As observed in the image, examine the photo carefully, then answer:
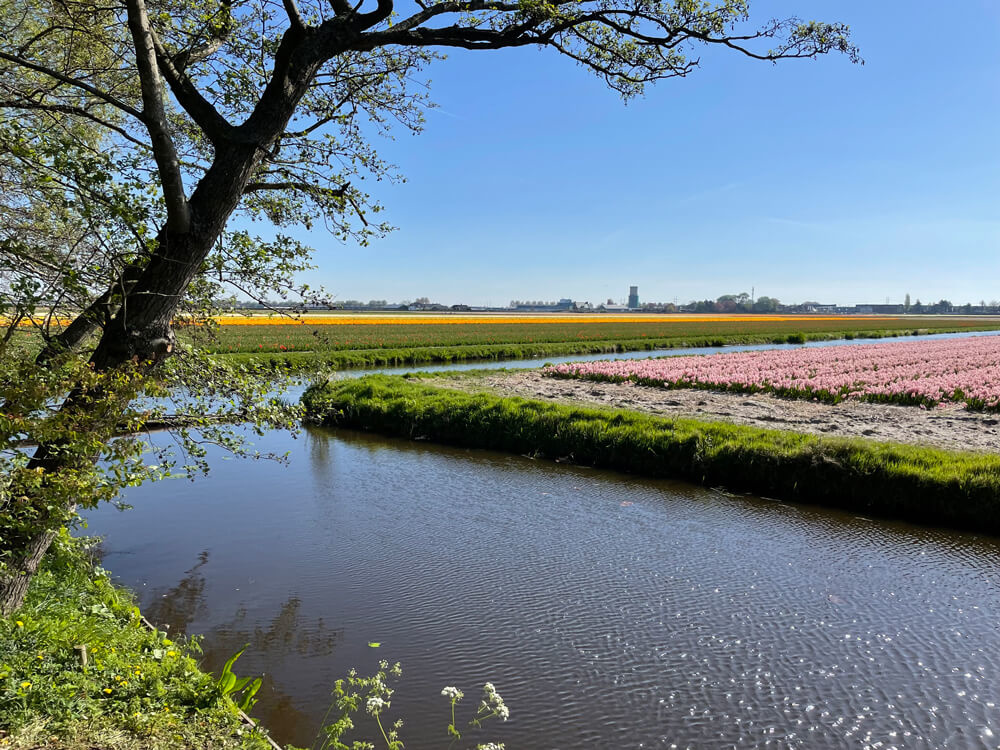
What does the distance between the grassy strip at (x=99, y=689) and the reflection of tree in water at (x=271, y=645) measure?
0.64 m

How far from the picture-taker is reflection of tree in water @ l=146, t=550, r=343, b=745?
200 inches

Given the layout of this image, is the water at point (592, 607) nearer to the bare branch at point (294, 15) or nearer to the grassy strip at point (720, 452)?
the grassy strip at point (720, 452)

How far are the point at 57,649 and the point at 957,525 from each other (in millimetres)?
11242

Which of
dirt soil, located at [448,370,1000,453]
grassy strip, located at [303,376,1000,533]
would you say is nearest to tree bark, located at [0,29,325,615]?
grassy strip, located at [303,376,1000,533]

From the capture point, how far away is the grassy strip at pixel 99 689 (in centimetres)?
367

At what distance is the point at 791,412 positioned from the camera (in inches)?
711

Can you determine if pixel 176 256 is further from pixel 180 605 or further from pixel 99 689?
pixel 180 605

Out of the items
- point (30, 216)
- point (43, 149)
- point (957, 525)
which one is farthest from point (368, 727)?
point (957, 525)

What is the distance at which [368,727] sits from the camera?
4969mm

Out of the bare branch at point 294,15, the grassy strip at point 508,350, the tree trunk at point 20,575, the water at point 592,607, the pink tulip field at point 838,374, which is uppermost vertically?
the bare branch at point 294,15

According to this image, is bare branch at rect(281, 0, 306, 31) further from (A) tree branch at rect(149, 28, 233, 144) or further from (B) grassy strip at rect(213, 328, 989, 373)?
(B) grassy strip at rect(213, 328, 989, 373)

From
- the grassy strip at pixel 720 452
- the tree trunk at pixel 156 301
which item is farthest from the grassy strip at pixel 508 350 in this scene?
the tree trunk at pixel 156 301

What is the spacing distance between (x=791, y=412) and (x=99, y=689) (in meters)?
17.4

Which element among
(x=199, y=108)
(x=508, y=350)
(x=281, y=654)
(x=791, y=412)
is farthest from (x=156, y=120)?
(x=508, y=350)
